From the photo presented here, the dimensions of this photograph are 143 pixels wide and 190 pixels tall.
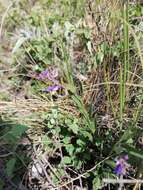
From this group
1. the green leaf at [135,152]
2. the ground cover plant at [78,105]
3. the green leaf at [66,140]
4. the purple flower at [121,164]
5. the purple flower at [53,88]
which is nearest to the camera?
the green leaf at [135,152]

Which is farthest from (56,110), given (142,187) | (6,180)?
(142,187)

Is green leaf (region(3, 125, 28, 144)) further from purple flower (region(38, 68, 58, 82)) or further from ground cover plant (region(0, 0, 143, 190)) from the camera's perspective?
purple flower (region(38, 68, 58, 82))

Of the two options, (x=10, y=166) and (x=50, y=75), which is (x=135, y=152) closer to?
(x=10, y=166)

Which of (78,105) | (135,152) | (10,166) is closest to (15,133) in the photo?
(10,166)

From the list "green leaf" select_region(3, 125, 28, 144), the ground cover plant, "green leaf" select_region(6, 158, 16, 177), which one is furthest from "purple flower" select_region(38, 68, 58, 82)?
"green leaf" select_region(6, 158, 16, 177)

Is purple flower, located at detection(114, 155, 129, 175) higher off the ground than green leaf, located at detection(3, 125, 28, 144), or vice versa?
green leaf, located at detection(3, 125, 28, 144)

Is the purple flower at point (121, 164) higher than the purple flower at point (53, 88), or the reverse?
the purple flower at point (53, 88)

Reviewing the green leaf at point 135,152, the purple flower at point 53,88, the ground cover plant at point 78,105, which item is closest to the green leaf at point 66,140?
the ground cover plant at point 78,105

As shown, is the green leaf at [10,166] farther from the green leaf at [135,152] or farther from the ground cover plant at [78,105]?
the green leaf at [135,152]
